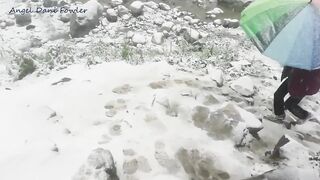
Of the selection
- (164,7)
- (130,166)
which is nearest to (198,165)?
(130,166)

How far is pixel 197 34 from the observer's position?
6605 mm

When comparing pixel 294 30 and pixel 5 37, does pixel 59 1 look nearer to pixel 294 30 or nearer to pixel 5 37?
pixel 5 37

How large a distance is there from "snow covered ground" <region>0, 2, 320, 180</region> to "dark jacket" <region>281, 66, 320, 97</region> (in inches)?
19.3

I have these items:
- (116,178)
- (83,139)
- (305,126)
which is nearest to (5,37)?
(83,139)

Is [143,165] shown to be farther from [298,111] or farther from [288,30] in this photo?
[298,111]

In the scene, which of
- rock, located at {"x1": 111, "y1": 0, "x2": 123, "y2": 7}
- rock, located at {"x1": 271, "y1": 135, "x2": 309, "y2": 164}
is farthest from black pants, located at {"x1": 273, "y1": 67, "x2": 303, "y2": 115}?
rock, located at {"x1": 111, "y1": 0, "x2": 123, "y2": 7}

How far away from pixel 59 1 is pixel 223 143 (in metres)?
4.92

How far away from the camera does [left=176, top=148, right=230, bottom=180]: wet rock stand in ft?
11.7

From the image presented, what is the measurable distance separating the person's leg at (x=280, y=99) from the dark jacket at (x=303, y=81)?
280mm

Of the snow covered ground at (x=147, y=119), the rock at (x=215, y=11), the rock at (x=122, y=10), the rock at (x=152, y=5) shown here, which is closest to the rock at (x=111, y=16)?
the rock at (x=122, y=10)

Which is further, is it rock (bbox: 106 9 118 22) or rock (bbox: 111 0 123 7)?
rock (bbox: 111 0 123 7)

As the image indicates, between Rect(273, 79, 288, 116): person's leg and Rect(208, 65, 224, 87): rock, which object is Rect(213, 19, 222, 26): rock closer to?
Rect(208, 65, 224, 87): rock

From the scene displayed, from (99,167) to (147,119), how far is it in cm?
91

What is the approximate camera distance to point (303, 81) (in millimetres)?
3939
